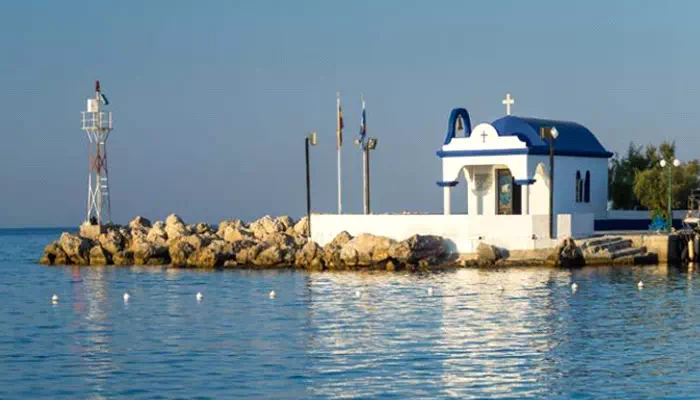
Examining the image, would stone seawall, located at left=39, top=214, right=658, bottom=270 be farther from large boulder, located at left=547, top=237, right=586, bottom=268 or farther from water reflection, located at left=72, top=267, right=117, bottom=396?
water reflection, located at left=72, top=267, right=117, bottom=396

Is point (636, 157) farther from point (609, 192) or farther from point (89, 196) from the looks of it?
point (89, 196)

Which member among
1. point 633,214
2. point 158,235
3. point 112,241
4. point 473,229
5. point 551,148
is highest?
point 551,148

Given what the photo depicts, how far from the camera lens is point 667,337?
94.8 feet

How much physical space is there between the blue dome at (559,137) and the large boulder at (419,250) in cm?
578

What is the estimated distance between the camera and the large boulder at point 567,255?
48188 millimetres

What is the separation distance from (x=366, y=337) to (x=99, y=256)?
32950mm

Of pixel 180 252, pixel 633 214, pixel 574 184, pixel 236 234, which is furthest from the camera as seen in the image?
pixel 633 214

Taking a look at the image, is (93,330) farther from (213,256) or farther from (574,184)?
(574,184)

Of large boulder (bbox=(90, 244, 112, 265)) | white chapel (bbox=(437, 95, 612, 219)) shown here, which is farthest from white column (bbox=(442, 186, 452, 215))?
large boulder (bbox=(90, 244, 112, 265))

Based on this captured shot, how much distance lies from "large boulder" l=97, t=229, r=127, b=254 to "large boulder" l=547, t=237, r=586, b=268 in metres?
21.6

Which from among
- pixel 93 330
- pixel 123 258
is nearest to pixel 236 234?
pixel 123 258

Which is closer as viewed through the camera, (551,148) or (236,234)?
(551,148)

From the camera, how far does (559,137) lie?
181 feet

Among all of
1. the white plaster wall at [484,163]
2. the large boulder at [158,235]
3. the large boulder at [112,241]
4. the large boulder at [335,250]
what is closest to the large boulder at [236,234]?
the large boulder at [158,235]
